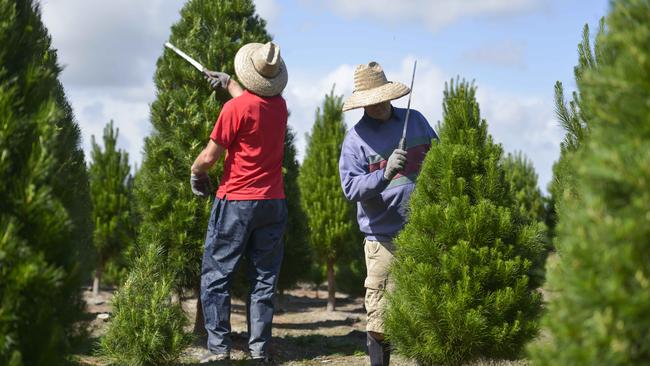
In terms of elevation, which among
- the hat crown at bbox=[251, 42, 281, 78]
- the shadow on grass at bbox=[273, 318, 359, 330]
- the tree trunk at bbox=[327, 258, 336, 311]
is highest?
the hat crown at bbox=[251, 42, 281, 78]

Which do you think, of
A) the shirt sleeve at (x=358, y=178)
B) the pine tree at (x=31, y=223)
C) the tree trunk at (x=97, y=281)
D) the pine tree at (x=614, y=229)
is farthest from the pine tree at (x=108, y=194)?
the pine tree at (x=614, y=229)

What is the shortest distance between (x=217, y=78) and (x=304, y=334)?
3.55m

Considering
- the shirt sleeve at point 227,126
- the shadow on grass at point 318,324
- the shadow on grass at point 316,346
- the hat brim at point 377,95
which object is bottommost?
the shadow on grass at point 316,346

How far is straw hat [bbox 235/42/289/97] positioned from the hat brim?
2.02 ft

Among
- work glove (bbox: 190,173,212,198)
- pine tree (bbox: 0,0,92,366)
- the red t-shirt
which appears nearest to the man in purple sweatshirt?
the red t-shirt

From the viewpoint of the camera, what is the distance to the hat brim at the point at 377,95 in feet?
19.7

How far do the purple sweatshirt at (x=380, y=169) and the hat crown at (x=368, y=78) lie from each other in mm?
237

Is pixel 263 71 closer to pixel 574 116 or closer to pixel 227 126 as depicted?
pixel 227 126

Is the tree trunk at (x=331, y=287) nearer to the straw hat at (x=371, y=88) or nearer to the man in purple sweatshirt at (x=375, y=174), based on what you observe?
the man in purple sweatshirt at (x=375, y=174)

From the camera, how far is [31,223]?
351 centimetres

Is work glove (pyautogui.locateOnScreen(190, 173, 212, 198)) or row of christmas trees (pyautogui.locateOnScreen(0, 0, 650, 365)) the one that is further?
work glove (pyautogui.locateOnScreen(190, 173, 212, 198))

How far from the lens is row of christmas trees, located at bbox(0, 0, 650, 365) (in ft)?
8.89

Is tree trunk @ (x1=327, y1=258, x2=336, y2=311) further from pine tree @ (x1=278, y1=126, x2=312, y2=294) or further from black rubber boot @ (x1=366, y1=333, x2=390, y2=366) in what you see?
black rubber boot @ (x1=366, y1=333, x2=390, y2=366)

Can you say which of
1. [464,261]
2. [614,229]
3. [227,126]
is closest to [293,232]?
[227,126]
